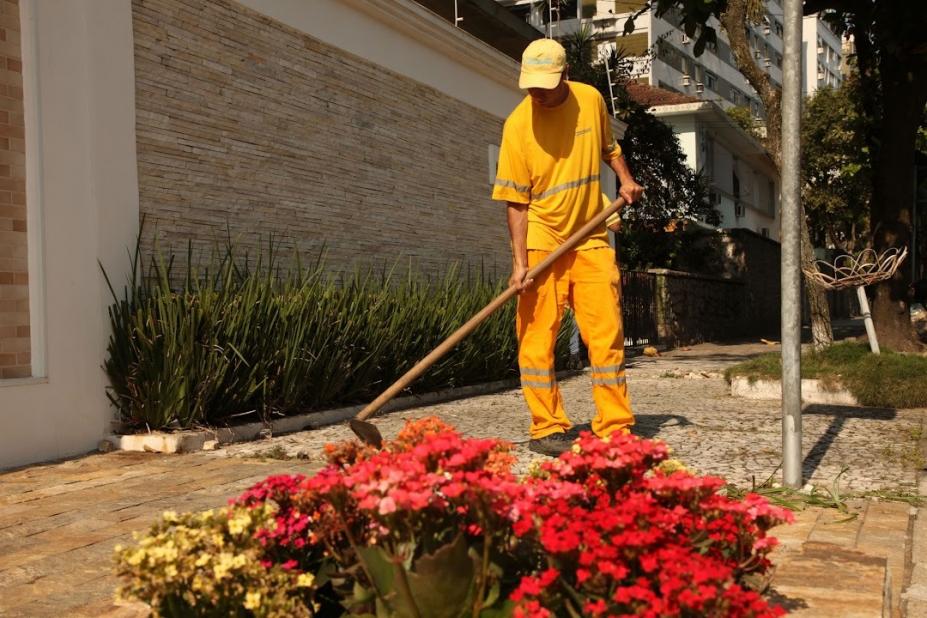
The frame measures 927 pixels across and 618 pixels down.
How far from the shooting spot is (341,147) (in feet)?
30.1

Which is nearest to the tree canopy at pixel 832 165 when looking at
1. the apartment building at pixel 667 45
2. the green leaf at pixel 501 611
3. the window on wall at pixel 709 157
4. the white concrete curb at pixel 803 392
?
the window on wall at pixel 709 157

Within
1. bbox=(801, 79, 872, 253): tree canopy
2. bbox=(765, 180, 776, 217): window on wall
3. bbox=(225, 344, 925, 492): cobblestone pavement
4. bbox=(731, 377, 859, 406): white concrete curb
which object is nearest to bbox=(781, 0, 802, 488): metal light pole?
bbox=(225, 344, 925, 492): cobblestone pavement

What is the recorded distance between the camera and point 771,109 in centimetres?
1029

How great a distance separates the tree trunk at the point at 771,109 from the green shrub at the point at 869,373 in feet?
2.55

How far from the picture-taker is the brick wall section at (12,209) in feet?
19.0

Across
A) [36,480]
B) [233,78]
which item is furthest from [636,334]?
[36,480]

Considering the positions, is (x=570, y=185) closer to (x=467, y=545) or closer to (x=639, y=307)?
(x=467, y=545)

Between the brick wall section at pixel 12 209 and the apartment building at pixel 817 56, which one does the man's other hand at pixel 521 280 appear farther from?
the apartment building at pixel 817 56

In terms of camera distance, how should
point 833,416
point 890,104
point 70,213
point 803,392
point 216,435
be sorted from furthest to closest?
point 890,104 < point 803,392 < point 833,416 < point 216,435 < point 70,213

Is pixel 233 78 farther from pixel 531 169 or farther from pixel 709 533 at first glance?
pixel 709 533

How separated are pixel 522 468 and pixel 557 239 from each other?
4.13 ft

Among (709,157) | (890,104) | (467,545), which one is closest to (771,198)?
(709,157)

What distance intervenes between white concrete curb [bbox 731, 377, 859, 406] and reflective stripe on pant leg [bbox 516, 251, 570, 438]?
325cm

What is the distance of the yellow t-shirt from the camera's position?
5.46 meters
